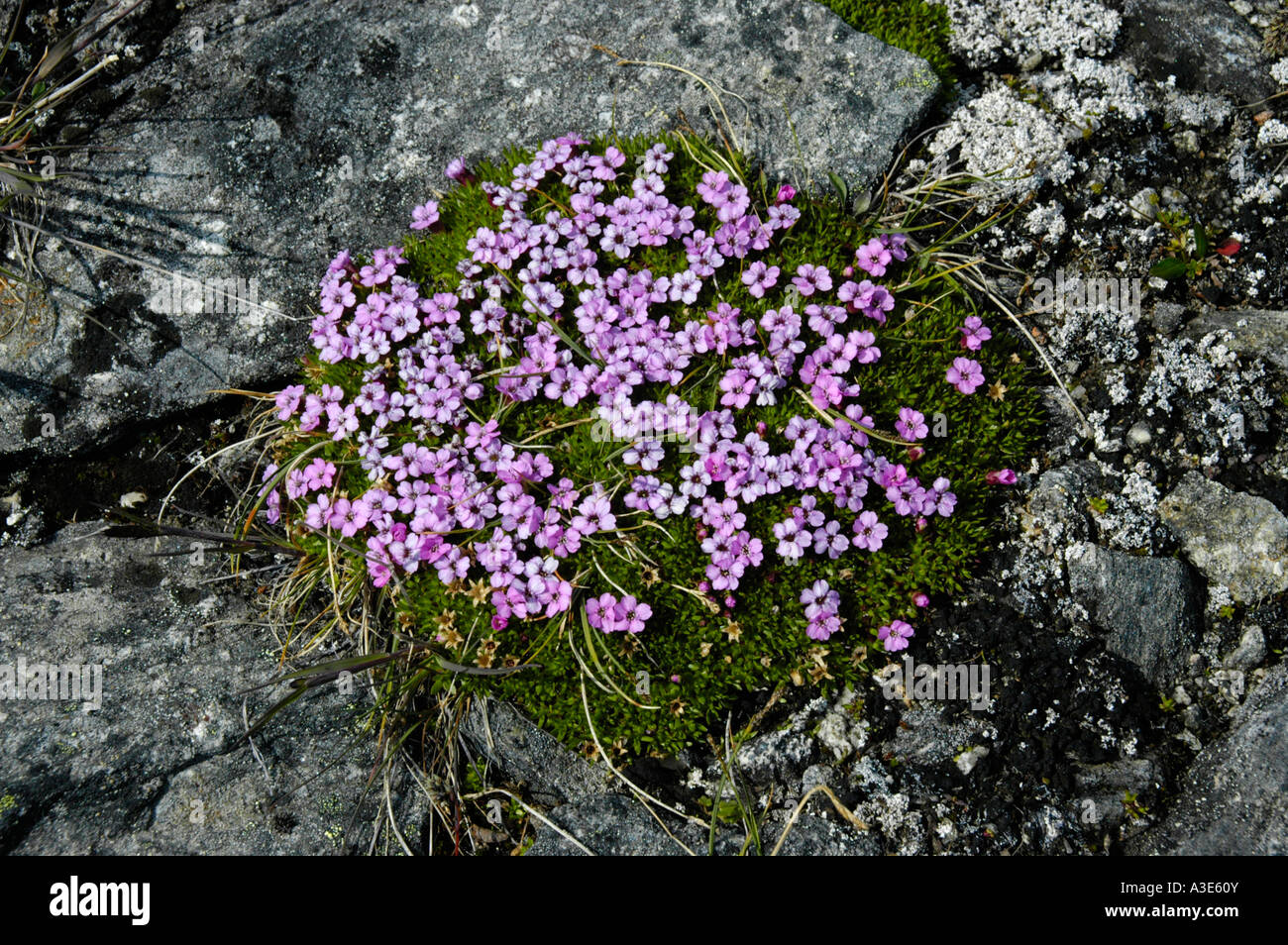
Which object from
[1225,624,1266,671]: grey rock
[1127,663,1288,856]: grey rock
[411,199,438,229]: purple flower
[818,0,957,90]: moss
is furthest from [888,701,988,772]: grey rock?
[818,0,957,90]: moss

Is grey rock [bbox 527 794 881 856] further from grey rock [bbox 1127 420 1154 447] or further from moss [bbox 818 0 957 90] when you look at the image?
moss [bbox 818 0 957 90]

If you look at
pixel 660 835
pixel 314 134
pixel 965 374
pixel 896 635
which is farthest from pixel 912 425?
pixel 314 134

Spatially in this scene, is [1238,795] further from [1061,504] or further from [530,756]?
[530,756]

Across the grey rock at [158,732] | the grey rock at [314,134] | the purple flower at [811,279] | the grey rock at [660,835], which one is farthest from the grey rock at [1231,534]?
the grey rock at [158,732]

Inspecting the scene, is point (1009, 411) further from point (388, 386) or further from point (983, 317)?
point (388, 386)
